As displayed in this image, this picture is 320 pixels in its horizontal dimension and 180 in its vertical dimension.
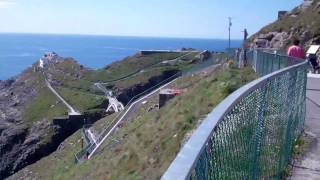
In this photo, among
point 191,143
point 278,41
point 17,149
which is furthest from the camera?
point 17,149

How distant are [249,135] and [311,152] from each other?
3988 mm

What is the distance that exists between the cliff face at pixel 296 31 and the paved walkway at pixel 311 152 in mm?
30548

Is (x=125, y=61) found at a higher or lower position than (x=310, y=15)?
lower

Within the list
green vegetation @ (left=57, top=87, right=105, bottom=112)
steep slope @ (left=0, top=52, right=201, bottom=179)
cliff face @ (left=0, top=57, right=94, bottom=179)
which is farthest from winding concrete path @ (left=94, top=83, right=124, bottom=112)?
cliff face @ (left=0, top=57, right=94, bottom=179)

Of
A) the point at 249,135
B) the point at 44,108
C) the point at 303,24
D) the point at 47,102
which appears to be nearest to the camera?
the point at 249,135

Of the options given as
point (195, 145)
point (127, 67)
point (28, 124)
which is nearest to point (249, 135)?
point (195, 145)

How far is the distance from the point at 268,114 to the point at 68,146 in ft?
149

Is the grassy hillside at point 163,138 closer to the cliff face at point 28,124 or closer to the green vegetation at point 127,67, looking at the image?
the cliff face at point 28,124

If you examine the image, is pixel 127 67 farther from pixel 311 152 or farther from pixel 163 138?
pixel 311 152

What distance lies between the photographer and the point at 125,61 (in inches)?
3831

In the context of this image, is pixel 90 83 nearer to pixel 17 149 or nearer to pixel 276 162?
pixel 17 149

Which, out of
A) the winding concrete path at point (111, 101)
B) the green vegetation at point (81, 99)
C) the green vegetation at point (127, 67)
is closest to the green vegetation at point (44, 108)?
the green vegetation at point (81, 99)

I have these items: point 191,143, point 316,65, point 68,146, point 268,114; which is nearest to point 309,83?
point 316,65

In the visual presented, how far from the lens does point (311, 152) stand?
898 centimetres
